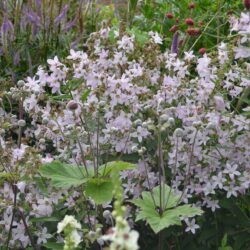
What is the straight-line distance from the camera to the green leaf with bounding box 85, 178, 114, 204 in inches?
88.2

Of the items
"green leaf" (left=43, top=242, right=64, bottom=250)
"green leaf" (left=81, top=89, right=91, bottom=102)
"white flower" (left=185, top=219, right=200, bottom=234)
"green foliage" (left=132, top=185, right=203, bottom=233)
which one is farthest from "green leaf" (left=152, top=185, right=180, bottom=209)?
"green leaf" (left=81, top=89, right=91, bottom=102)

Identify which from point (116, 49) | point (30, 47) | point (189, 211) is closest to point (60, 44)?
point (30, 47)

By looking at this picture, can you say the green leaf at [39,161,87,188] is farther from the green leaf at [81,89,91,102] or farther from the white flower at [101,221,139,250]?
the white flower at [101,221,139,250]

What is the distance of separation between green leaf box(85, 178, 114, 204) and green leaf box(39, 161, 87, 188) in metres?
0.03

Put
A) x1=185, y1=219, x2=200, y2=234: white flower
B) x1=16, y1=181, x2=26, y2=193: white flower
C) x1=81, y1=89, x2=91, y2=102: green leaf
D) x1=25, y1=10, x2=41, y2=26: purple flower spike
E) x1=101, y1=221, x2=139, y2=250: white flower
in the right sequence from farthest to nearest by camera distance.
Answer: x1=25, y1=10, x2=41, y2=26: purple flower spike < x1=81, y1=89, x2=91, y2=102: green leaf < x1=185, y1=219, x2=200, y2=234: white flower < x1=16, y1=181, x2=26, y2=193: white flower < x1=101, y1=221, x2=139, y2=250: white flower

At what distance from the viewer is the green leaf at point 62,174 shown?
2285 millimetres

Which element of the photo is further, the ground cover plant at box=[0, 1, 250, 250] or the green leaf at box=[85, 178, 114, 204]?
the ground cover plant at box=[0, 1, 250, 250]

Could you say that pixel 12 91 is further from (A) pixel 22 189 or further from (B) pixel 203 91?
(B) pixel 203 91

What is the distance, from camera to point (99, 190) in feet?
7.48

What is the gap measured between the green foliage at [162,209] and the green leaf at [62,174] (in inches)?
8.9

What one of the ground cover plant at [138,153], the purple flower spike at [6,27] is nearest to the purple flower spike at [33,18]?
the purple flower spike at [6,27]

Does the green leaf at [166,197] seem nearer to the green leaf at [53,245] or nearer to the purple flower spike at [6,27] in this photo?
the green leaf at [53,245]

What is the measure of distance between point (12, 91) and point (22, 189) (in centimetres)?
43

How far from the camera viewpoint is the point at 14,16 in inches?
191
